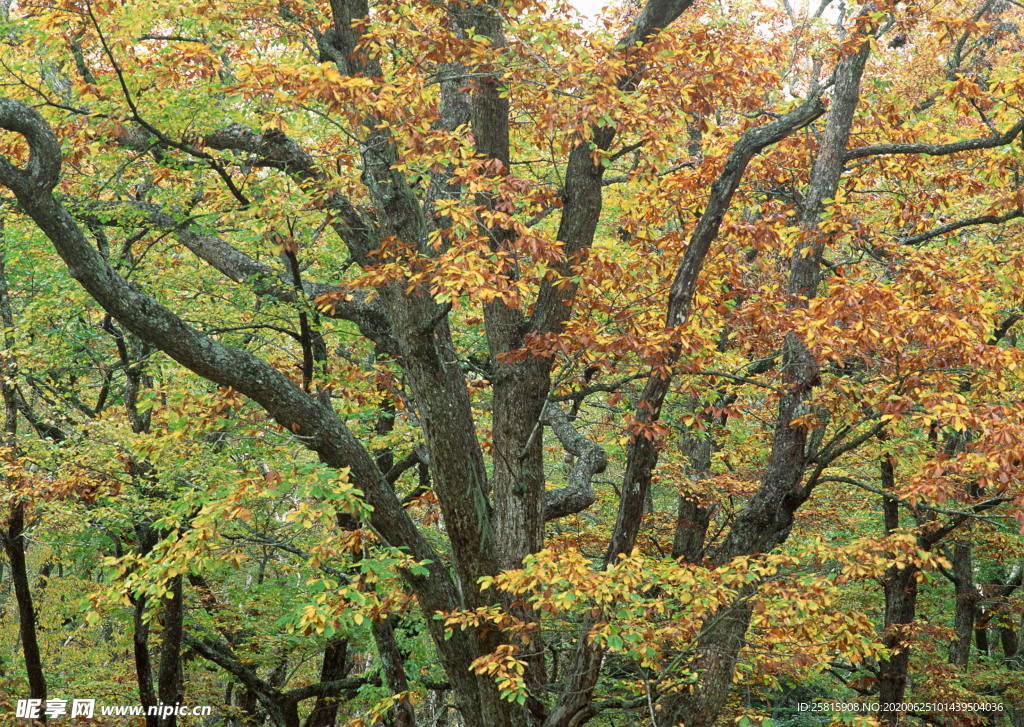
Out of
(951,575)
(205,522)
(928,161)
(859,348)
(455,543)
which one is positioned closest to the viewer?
(205,522)

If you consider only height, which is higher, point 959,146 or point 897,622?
point 959,146

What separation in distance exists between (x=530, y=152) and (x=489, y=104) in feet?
Answer: 11.4

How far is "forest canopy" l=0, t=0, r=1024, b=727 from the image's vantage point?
5.46m

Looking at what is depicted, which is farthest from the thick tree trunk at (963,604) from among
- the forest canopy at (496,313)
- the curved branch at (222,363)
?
the curved branch at (222,363)

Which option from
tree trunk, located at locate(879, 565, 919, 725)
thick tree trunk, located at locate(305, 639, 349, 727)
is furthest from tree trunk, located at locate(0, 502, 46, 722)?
tree trunk, located at locate(879, 565, 919, 725)

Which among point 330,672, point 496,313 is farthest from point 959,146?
point 330,672

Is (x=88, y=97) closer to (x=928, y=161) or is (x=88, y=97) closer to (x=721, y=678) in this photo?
(x=721, y=678)

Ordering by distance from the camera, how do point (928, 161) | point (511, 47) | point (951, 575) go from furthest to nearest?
point (951, 575) → point (928, 161) → point (511, 47)

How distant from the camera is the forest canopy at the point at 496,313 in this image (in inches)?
215

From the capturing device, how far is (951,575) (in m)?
14.5

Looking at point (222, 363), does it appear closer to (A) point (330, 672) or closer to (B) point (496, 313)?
(B) point (496, 313)

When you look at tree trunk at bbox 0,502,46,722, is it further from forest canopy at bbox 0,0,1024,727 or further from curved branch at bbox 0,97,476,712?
curved branch at bbox 0,97,476,712

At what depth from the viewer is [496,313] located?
699cm

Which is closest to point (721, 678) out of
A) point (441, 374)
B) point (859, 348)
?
point (859, 348)
